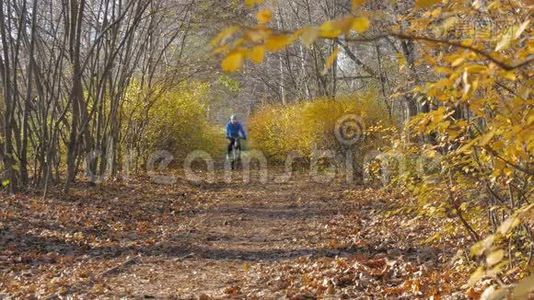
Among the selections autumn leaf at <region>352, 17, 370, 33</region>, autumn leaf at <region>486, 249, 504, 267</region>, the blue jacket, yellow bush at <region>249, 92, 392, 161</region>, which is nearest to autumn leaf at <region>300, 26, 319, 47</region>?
autumn leaf at <region>352, 17, 370, 33</region>

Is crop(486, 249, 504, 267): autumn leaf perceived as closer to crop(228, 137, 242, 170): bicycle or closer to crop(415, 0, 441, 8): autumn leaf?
crop(415, 0, 441, 8): autumn leaf

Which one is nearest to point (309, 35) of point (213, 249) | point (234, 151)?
point (213, 249)

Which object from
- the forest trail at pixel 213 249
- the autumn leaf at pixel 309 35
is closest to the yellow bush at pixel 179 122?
the forest trail at pixel 213 249

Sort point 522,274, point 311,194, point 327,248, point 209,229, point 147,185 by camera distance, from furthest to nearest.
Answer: point 147,185 < point 311,194 < point 209,229 < point 327,248 < point 522,274

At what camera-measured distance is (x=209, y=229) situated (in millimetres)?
8875

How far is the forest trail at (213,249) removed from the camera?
5.16 meters

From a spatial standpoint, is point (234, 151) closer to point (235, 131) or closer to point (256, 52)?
point (235, 131)

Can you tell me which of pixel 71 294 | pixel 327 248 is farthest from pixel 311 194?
pixel 71 294

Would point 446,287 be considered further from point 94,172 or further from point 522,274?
point 94,172

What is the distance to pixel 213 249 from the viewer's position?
730 cm

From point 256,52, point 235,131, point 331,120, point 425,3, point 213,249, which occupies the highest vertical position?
point 235,131

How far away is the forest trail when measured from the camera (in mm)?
5156

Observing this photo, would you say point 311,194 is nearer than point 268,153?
Yes

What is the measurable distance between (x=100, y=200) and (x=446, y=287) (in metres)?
8.05
